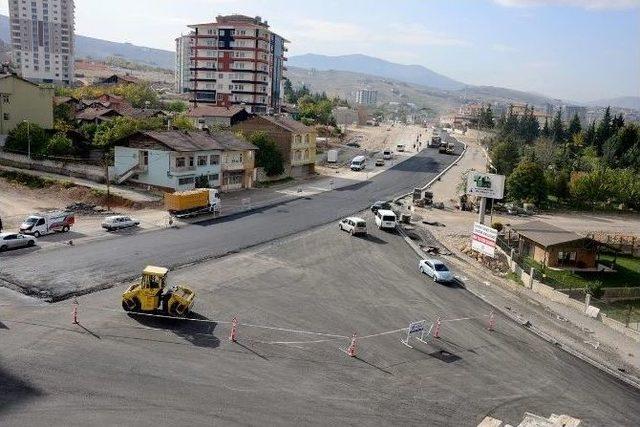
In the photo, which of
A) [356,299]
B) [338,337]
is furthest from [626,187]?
[338,337]

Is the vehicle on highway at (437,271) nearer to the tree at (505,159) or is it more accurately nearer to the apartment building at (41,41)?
the tree at (505,159)

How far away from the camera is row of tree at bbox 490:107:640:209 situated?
6806cm

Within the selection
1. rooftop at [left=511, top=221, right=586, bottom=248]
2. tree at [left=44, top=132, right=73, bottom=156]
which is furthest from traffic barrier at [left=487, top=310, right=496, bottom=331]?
tree at [left=44, top=132, right=73, bottom=156]

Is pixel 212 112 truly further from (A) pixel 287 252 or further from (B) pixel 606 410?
(B) pixel 606 410

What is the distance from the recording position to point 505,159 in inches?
3342

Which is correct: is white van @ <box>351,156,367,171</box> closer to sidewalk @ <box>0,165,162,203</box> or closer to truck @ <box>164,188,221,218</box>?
sidewalk @ <box>0,165,162,203</box>

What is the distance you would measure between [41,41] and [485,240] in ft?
608

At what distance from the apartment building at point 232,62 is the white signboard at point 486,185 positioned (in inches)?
3275

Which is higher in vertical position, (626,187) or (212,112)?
(212,112)

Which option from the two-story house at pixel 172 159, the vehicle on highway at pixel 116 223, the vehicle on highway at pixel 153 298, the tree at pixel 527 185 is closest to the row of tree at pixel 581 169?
the tree at pixel 527 185

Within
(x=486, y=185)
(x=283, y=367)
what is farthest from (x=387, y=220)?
(x=283, y=367)

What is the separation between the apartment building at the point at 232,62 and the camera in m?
Result: 124

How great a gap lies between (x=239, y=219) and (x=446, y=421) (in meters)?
31.5

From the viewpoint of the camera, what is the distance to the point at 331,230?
152 feet
